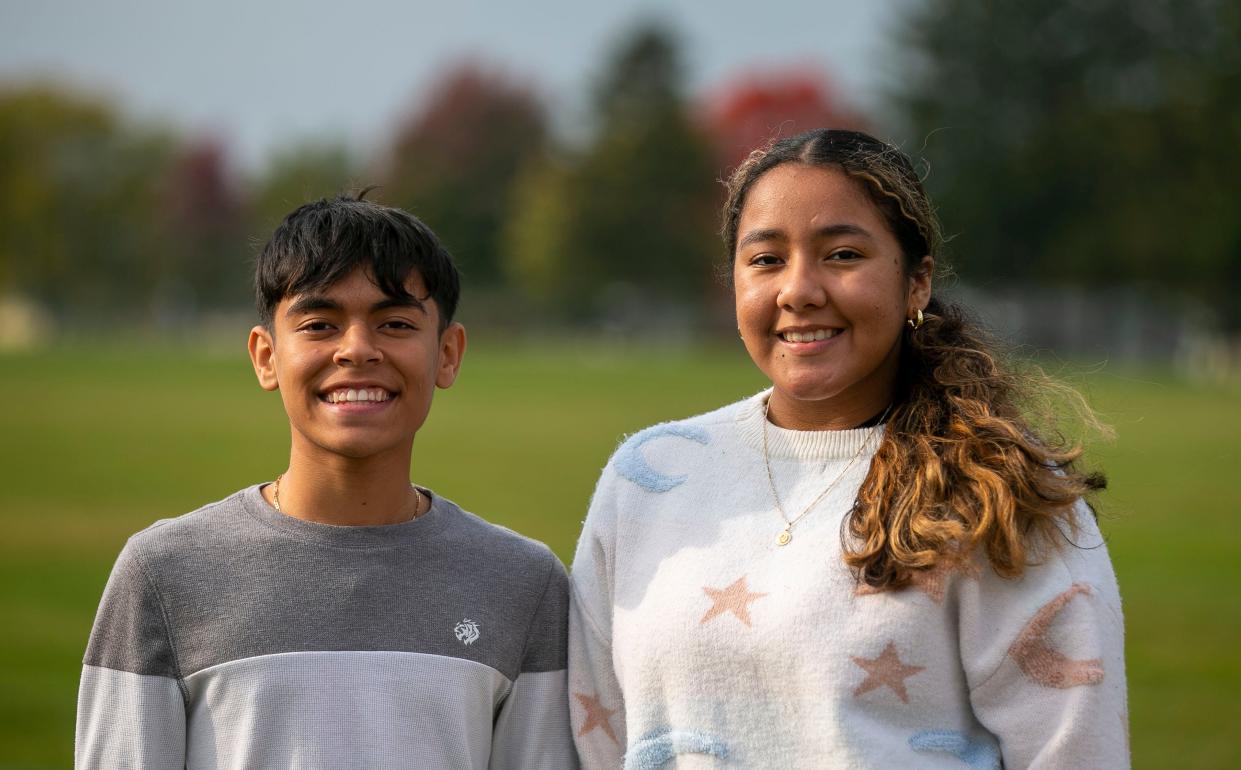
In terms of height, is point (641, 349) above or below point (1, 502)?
above

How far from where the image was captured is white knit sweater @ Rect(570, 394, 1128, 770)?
2.41 m

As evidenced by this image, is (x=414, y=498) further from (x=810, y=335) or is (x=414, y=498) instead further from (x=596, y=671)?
(x=810, y=335)

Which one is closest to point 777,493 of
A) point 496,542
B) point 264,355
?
point 496,542

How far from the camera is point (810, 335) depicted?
104 inches

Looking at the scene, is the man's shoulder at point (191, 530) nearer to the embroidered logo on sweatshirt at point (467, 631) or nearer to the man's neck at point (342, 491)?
the man's neck at point (342, 491)

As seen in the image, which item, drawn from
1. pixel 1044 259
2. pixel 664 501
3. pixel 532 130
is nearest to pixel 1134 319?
pixel 1044 259

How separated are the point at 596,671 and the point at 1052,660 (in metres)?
0.87

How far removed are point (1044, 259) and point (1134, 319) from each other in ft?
11.7

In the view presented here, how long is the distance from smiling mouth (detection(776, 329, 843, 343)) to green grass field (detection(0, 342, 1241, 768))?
0.62 m

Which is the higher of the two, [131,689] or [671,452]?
[671,452]

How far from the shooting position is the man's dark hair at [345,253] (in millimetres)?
2768

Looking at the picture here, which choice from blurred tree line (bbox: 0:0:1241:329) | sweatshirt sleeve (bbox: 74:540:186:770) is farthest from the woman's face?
blurred tree line (bbox: 0:0:1241:329)

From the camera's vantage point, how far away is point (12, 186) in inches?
2744

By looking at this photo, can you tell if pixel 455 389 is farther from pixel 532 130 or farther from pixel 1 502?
pixel 532 130
